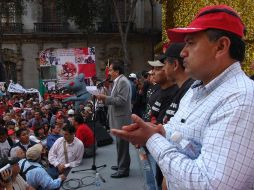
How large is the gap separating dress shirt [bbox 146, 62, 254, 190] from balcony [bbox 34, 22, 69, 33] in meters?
30.5

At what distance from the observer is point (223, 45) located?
1696 mm

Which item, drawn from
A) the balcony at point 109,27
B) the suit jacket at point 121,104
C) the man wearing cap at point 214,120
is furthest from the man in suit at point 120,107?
the balcony at point 109,27

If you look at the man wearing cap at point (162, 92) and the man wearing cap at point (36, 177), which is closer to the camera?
the man wearing cap at point (162, 92)

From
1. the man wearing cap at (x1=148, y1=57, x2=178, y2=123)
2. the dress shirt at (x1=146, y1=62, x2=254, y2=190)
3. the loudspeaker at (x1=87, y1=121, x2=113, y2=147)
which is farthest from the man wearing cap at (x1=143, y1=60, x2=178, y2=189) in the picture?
the loudspeaker at (x1=87, y1=121, x2=113, y2=147)

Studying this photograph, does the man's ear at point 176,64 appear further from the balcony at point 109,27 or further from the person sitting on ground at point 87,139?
the balcony at point 109,27

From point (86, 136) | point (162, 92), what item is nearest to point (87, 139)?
point (86, 136)

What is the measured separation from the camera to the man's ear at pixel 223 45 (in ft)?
5.51

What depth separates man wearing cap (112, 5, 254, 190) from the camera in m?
1.50

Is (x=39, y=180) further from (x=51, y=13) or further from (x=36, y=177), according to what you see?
(x=51, y=13)

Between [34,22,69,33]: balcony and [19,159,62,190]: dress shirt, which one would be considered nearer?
[19,159,62,190]: dress shirt

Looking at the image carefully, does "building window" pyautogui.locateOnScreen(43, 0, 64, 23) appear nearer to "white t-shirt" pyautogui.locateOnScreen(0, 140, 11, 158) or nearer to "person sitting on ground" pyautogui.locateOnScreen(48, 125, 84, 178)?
"white t-shirt" pyautogui.locateOnScreen(0, 140, 11, 158)

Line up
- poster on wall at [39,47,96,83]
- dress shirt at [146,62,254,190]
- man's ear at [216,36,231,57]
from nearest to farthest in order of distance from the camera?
dress shirt at [146,62,254,190] < man's ear at [216,36,231,57] < poster on wall at [39,47,96,83]

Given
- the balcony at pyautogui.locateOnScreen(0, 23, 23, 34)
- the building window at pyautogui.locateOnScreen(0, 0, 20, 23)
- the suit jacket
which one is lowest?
the suit jacket

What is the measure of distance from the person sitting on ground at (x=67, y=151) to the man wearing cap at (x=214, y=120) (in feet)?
17.5
